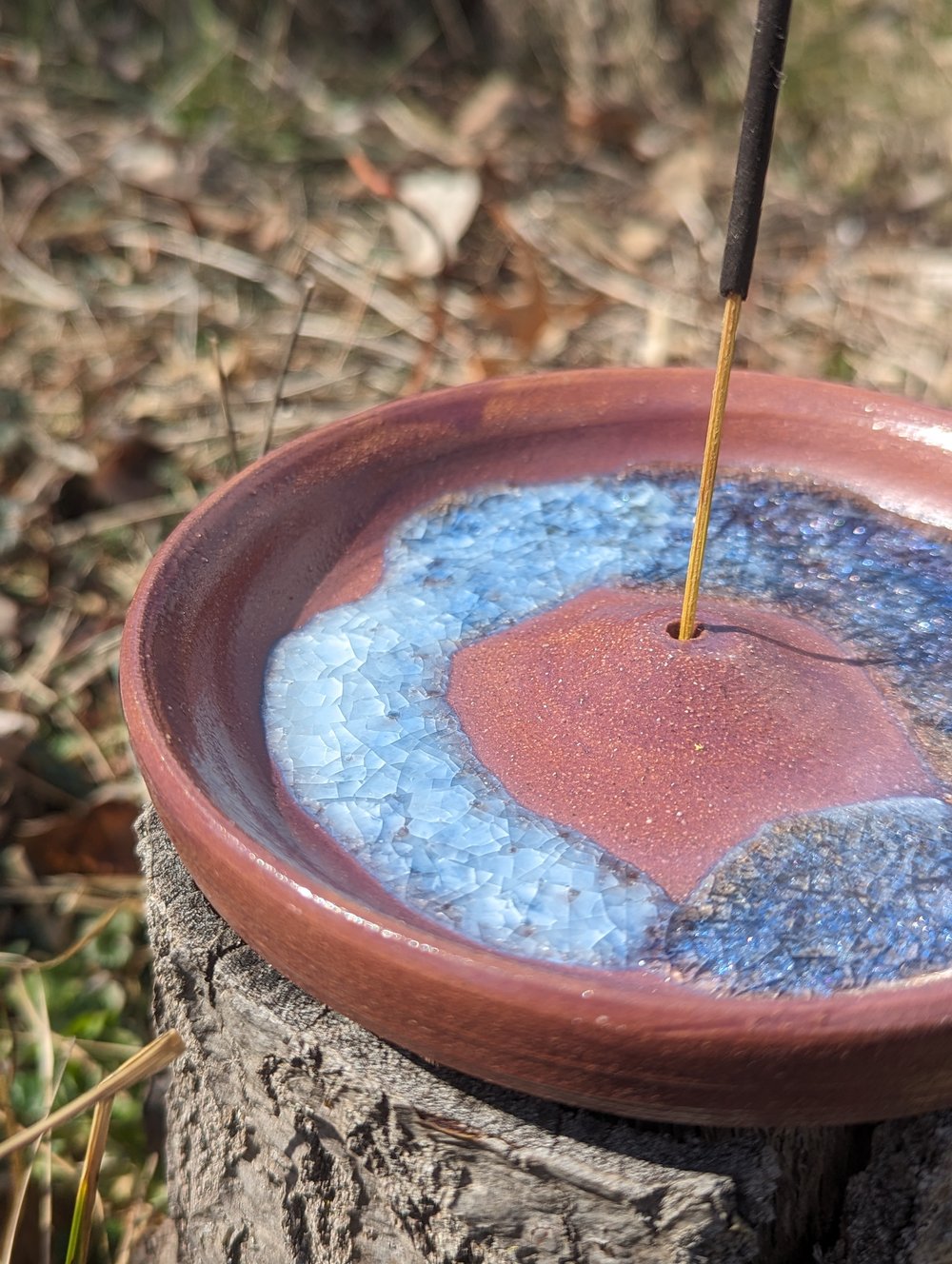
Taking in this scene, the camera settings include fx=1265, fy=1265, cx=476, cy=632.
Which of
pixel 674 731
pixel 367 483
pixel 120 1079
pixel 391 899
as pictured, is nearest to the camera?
pixel 391 899

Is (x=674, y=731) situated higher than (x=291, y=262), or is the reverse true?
(x=674, y=731)

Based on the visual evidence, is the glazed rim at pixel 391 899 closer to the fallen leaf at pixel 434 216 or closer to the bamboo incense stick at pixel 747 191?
the bamboo incense stick at pixel 747 191

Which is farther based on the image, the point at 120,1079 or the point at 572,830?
the point at 120,1079

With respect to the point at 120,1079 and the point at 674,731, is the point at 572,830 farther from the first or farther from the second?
the point at 120,1079

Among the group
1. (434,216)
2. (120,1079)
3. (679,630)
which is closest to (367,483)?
(679,630)

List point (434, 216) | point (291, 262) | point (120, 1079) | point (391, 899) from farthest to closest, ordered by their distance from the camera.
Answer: point (291, 262) → point (434, 216) → point (120, 1079) → point (391, 899)

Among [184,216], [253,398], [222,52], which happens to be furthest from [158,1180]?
[222,52]

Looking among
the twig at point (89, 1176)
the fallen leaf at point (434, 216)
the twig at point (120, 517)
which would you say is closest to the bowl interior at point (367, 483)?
the twig at point (89, 1176)
